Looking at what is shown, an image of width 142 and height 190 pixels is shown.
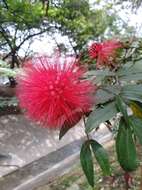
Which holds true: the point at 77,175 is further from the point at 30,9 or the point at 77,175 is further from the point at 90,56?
the point at 30,9

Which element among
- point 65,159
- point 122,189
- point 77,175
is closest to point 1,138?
point 65,159

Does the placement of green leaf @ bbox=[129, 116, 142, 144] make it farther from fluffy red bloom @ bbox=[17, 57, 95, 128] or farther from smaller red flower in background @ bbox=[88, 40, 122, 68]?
smaller red flower in background @ bbox=[88, 40, 122, 68]

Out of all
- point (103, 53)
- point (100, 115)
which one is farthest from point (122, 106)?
point (103, 53)

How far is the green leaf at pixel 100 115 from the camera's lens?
67 cm

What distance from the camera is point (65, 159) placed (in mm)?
3543

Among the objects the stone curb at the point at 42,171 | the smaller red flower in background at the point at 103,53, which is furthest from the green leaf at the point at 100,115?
the stone curb at the point at 42,171

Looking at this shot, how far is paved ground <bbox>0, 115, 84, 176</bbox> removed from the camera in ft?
12.6

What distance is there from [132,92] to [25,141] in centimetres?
370

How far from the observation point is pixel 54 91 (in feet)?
2.11

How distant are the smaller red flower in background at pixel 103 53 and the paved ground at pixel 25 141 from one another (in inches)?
103

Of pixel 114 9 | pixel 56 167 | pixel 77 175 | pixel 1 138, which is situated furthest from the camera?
pixel 114 9

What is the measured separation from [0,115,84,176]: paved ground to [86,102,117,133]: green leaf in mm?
2860

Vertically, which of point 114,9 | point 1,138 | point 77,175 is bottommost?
point 1,138

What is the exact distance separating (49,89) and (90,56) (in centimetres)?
36
